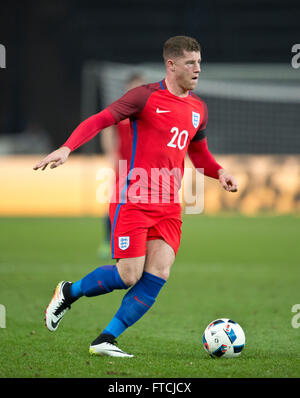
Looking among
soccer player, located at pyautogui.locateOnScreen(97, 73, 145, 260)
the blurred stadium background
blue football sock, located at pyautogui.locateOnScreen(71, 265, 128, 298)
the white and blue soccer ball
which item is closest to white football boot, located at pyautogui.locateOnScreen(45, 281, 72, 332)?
blue football sock, located at pyautogui.locateOnScreen(71, 265, 128, 298)

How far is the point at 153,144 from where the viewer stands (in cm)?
477

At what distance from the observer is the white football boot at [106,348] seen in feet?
15.2

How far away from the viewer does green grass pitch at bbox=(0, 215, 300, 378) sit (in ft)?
14.4

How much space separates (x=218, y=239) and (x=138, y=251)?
28.6ft

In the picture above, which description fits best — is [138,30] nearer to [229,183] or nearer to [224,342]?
[229,183]

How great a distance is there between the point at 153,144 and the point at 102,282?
0.93 m

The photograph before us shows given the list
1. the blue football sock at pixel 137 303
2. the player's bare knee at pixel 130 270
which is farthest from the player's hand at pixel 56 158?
the blue football sock at pixel 137 303

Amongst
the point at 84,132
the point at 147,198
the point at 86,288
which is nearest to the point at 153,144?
the point at 147,198

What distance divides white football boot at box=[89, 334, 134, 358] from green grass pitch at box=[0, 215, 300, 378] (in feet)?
0.21

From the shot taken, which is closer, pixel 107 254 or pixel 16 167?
pixel 107 254
